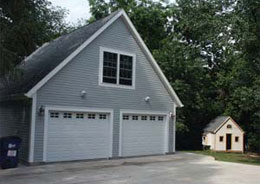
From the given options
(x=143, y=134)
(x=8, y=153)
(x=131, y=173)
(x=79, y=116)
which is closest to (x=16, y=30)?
(x=8, y=153)

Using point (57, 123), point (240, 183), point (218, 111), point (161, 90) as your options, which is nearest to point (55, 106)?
point (57, 123)

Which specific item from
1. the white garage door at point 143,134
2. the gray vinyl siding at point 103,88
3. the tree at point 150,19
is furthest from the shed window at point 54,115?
the tree at point 150,19

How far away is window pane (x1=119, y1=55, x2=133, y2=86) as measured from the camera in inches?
581

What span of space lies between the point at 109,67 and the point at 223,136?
A: 35.9ft

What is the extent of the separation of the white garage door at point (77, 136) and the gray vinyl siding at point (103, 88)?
15.9 inches

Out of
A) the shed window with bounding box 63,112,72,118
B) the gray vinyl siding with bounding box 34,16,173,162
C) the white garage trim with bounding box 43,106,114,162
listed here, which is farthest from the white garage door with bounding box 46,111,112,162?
the gray vinyl siding with bounding box 34,16,173,162

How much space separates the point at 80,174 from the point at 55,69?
4.23 meters

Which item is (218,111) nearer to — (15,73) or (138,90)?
(138,90)

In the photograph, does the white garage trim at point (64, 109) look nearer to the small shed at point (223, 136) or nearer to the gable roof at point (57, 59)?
the gable roof at point (57, 59)

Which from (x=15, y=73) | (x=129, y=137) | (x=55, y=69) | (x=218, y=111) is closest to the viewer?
→ (x=15, y=73)

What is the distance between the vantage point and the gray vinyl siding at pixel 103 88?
12.5m

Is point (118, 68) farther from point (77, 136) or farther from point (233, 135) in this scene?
point (233, 135)

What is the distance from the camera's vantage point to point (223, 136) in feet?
70.5

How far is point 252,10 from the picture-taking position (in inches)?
617
